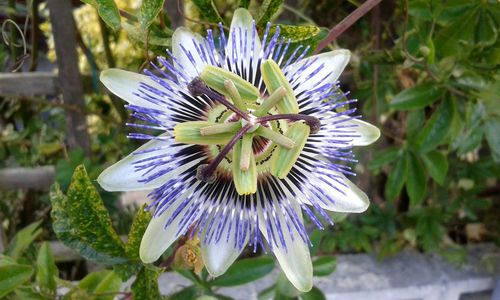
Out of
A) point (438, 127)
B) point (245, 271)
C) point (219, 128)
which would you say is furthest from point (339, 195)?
point (438, 127)

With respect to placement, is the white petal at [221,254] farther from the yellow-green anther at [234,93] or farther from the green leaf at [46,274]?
the green leaf at [46,274]

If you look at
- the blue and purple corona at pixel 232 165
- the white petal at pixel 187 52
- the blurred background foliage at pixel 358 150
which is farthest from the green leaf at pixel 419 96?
the white petal at pixel 187 52

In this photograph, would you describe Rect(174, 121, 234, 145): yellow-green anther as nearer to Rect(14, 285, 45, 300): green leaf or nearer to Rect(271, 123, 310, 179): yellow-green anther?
Rect(271, 123, 310, 179): yellow-green anther

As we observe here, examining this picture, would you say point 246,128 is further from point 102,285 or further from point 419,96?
point 419,96

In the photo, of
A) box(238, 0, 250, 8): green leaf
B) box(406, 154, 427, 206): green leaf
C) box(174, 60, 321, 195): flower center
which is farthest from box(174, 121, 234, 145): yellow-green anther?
box(406, 154, 427, 206): green leaf

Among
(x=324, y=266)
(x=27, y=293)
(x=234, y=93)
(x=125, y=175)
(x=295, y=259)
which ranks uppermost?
(x=234, y=93)
